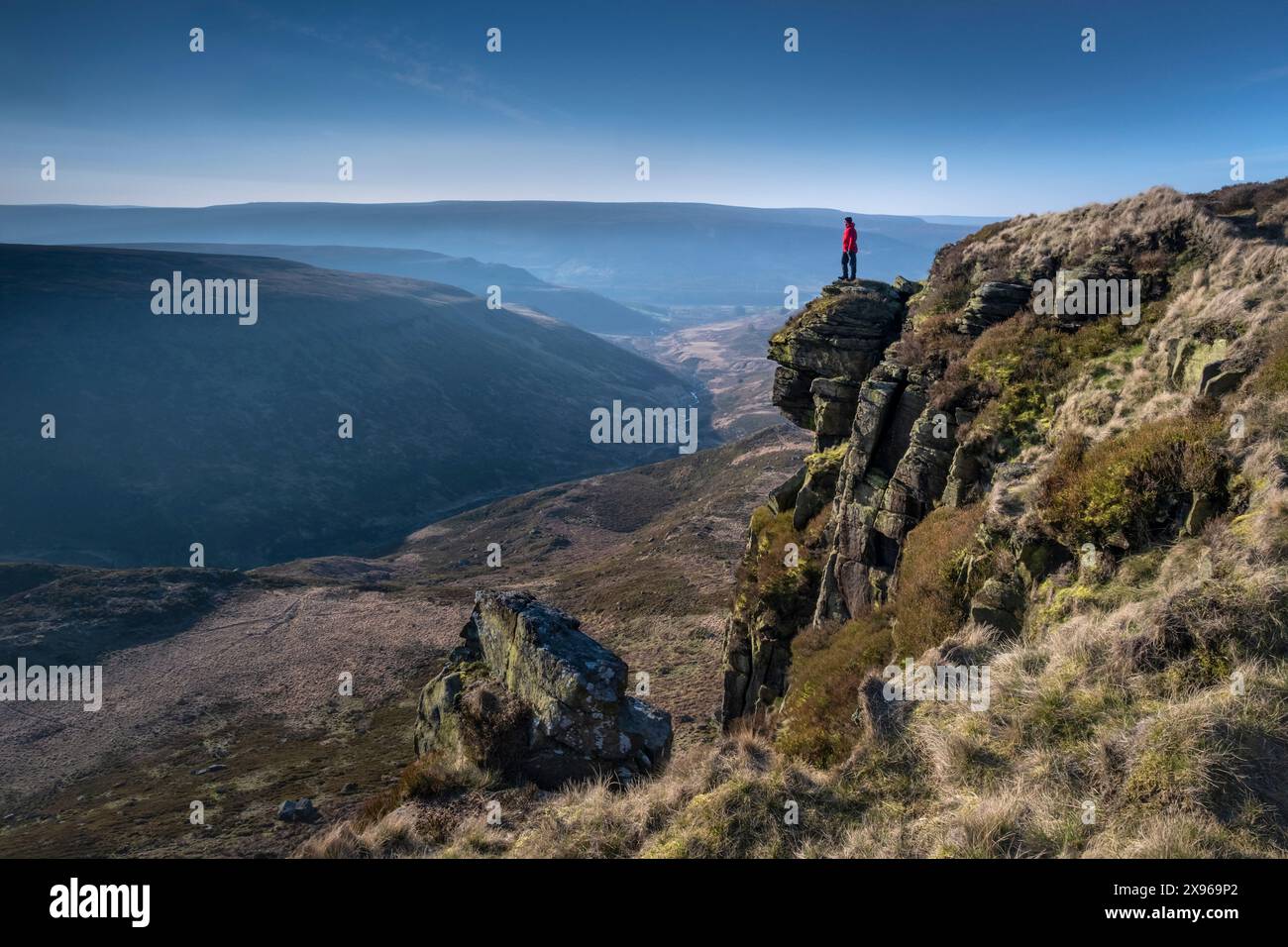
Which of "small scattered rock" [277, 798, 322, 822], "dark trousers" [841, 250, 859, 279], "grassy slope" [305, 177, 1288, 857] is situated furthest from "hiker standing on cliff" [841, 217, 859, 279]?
"small scattered rock" [277, 798, 322, 822]

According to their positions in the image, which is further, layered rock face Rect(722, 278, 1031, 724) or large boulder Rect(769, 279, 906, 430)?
large boulder Rect(769, 279, 906, 430)

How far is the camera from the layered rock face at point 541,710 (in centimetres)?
1439

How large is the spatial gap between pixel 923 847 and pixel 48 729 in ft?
234

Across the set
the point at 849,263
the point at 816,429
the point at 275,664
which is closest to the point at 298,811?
the point at 816,429

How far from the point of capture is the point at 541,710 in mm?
15781

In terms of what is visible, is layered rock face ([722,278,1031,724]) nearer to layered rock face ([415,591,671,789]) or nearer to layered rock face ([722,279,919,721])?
layered rock face ([722,279,919,721])

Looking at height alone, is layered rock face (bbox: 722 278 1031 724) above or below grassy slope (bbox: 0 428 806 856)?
above

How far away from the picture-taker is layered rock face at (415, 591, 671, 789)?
14.4 metres

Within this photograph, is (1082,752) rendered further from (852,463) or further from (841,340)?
(841,340)

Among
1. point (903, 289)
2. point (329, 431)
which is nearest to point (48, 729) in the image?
point (903, 289)

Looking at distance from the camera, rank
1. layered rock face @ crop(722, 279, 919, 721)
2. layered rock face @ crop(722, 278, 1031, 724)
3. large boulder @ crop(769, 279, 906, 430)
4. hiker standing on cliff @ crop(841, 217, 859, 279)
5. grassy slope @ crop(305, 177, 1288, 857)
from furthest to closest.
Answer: large boulder @ crop(769, 279, 906, 430)
hiker standing on cliff @ crop(841, 217, 859, 279)
layered rock face @ crop(722, 279, 919, 721)
layered rock face @ crop(722, 278, 1031, 724)
grassy slope @ crop(305, 177, 1288, 857)

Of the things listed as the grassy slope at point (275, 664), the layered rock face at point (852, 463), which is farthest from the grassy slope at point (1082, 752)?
the grassy slope at point (275, 664)

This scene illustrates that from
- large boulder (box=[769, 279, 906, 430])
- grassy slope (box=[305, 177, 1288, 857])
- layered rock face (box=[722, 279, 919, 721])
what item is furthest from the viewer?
large boulder (box=[769, 279, 906, 430])

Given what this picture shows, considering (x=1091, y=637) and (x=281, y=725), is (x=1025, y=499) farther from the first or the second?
(x=281, y=725)
